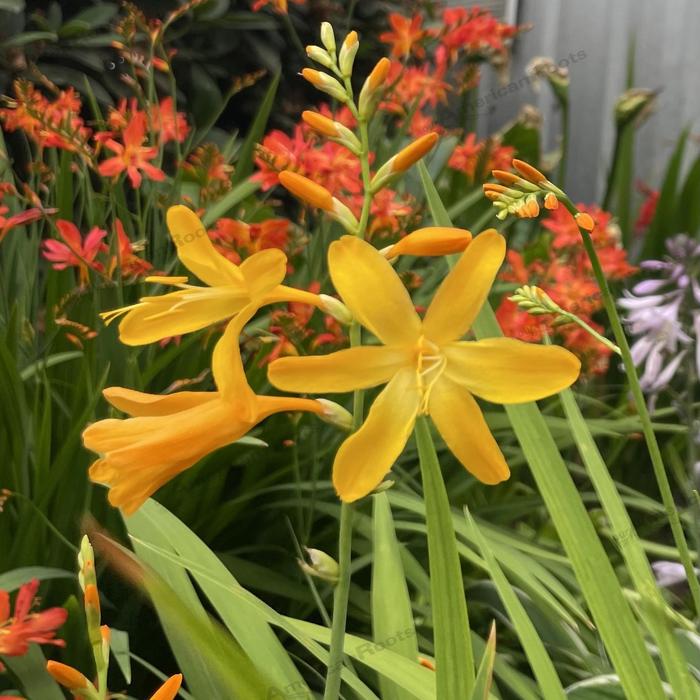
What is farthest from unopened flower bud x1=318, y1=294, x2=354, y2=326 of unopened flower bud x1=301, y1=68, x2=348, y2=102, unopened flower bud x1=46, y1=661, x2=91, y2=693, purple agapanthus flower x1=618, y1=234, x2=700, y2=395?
purple agapanthus flower x1=618, y1=234, x2=700, y2=395

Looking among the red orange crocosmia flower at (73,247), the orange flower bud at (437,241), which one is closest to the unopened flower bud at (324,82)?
the orange flower bud at (437,241)

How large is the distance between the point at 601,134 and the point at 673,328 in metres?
2.03

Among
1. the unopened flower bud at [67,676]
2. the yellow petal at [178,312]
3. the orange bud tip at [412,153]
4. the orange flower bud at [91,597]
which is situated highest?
the orange bud tip at [412,153]

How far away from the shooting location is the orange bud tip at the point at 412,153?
47 cm

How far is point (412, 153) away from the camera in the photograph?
475 mm

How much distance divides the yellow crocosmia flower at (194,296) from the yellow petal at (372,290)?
6cm

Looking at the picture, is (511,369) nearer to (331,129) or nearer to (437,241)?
(437,241)

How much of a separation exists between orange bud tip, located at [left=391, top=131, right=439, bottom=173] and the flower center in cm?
10

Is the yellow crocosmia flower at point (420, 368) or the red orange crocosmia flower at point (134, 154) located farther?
the red orange crocosmia flower at point (134, 154)

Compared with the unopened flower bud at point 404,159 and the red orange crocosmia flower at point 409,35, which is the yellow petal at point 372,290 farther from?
the red orange crocosmia flower at point 409,35

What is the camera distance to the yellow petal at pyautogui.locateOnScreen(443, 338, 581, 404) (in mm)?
394

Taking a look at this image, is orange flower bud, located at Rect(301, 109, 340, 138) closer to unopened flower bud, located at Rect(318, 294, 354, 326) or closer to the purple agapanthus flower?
unopened flower bud, located at Rect(318, 294, 354, 326)

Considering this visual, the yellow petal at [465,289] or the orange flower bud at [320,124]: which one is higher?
the orange flower bud at [320,124]

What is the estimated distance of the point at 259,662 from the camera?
67 centimetres
